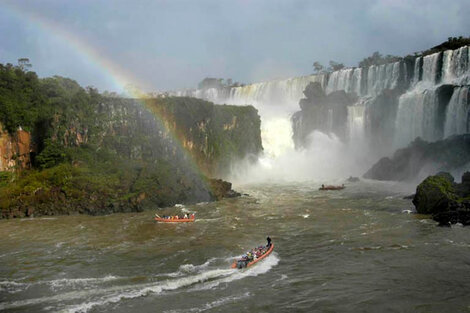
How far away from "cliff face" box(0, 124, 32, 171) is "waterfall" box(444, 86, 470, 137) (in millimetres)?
49432

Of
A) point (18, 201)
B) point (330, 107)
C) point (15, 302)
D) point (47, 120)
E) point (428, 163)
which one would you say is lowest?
point (15, 302)

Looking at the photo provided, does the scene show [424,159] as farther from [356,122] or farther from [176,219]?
[176,219]

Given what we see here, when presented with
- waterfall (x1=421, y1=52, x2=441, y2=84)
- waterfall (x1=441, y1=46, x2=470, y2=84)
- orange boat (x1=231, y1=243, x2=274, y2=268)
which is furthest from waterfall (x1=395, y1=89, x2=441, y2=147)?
orange boat (x1=231, y1=243, x2=274, y2=268)

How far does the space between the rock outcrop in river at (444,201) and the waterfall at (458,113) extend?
1576 centimetres

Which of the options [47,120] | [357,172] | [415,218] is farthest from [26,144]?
[357,172]

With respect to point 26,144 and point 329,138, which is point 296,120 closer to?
point 329,138

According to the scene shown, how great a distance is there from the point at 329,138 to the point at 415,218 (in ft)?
138

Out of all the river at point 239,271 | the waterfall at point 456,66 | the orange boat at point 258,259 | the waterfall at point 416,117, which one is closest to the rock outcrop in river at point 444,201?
the river at point 239,271

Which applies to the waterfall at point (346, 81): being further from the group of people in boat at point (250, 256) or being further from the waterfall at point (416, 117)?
the group of people in boat at point (250, 256)

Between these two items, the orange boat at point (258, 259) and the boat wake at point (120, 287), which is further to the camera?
the orange boat at point (258, 259)

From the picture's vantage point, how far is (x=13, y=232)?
3431cm

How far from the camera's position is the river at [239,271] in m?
19.2

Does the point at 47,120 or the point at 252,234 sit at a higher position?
the point at 47,120

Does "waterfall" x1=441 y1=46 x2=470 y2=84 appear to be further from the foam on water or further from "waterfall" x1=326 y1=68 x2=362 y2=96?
the foam on water
